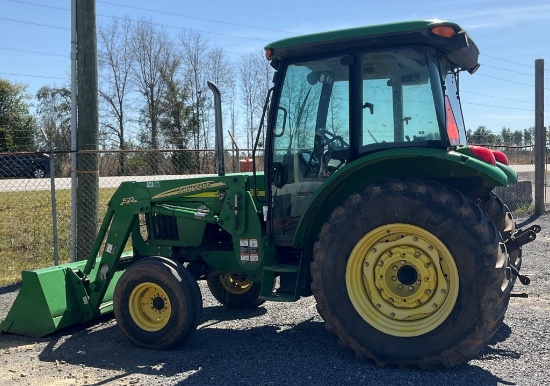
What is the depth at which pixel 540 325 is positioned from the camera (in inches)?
205

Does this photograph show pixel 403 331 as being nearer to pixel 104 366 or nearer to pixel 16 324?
pixel 104 366

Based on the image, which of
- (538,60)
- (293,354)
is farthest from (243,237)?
(538,60)

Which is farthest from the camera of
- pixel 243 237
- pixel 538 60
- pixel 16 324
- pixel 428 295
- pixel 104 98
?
pixel 104 98

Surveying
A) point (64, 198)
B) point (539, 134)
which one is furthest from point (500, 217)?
point (64, 198)

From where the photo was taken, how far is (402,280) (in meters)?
4.34

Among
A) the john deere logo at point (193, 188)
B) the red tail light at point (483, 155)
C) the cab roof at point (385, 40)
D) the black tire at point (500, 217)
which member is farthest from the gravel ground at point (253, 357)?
the cab roof at point (385, 40)

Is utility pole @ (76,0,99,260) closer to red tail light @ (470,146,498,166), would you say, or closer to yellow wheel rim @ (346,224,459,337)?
yellow wheel rim @ (346,224,459,337)

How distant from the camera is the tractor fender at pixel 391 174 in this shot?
13.6 feet

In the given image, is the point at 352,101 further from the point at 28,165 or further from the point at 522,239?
the point at 28,165

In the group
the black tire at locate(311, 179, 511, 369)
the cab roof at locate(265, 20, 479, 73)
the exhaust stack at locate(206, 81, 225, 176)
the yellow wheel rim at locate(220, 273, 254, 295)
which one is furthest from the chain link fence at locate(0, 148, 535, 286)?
the black tire at locate(311, 179, 511, 369)

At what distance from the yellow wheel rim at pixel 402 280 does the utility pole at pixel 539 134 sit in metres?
10.1

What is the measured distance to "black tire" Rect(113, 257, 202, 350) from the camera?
16.4 ft

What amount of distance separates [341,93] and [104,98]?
30401 millimetres

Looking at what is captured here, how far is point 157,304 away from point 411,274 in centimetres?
222
